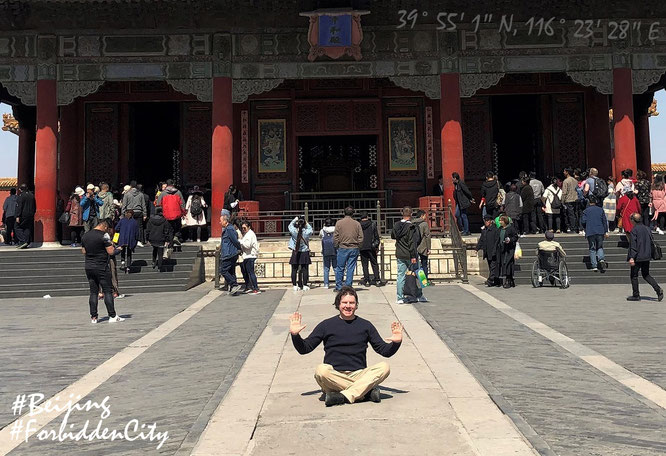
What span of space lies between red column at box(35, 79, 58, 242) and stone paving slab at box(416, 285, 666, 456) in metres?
12.2

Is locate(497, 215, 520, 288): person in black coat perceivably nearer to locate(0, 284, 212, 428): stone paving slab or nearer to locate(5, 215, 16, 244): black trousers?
locate(0, 284, 212, 428): stone paving slab

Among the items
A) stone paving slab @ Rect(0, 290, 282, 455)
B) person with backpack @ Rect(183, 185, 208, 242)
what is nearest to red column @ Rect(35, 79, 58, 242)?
person with backpack @ Rect(183, 185, 208, 242)

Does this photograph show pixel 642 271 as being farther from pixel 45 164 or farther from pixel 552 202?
pixel 45 164

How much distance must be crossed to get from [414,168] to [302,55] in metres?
5.24

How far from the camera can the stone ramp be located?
4.23 meters

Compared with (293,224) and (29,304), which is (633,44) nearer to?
(293,224)

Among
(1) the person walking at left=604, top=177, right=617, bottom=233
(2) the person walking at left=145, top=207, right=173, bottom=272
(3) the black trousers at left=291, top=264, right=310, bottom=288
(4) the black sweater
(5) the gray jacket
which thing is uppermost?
(5) the gray jacket

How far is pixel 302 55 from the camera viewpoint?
17.9 m

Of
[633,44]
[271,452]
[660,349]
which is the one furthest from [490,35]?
[271,452]

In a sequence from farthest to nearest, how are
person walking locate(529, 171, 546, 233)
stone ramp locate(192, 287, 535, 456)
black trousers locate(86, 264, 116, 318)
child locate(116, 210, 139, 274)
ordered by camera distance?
person walking locate(529, 171, 546, 233), child locate(116, 210, 139, 274), black trousers locate(86, 264, 116, 318), stone ramp locate(192, 287, 535, 456)

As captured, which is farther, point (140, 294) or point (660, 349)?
point (140, 294)

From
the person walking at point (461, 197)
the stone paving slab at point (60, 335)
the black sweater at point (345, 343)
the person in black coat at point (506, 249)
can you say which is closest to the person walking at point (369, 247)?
the person in black coat at point (506, 249)

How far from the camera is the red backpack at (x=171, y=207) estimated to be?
51.7 feet

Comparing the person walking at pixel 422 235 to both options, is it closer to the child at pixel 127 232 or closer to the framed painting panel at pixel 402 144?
the child at pixel 127 232
